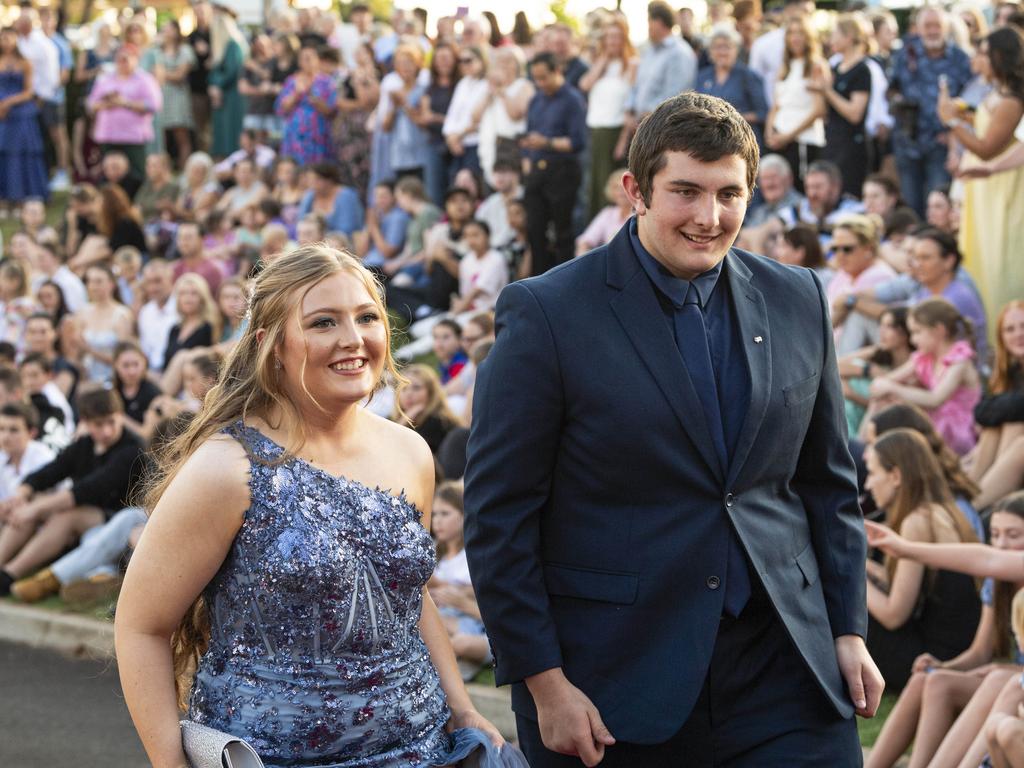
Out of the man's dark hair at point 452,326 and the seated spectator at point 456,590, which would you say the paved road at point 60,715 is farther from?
the man's dark hair at point 452,326

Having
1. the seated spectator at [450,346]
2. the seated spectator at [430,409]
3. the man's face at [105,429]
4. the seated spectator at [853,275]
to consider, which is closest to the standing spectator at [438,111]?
the seated spectator at [450,346]

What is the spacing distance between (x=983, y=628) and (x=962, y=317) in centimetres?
291

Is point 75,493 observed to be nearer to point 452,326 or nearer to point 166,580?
point 452,326

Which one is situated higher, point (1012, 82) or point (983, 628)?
point (1012, 82)

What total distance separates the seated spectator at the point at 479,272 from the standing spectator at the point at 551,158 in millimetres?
385

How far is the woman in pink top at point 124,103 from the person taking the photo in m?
19.5

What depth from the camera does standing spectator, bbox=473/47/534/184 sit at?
14234 millimetres

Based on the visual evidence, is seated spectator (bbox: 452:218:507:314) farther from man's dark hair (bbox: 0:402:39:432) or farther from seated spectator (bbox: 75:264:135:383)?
man's dark hair (bbox: 0:402:39:432)

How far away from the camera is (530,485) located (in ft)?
10.9

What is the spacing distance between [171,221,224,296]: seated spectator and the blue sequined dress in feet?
39.7

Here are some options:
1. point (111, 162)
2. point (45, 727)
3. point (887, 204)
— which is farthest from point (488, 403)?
point (111, 162)

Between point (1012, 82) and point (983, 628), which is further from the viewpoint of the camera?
point (1012, 82)

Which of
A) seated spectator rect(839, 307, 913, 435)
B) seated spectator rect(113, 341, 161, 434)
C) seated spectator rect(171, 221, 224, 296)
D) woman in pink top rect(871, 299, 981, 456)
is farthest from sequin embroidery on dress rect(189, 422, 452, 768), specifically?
seated spectator rect(171, 221, 224, 296)

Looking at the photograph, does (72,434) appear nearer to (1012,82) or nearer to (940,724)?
(1012,82)
